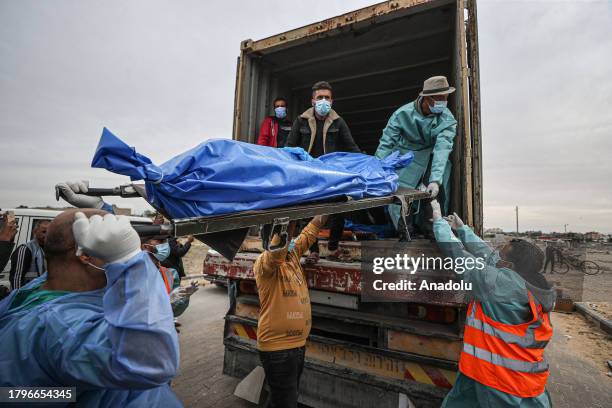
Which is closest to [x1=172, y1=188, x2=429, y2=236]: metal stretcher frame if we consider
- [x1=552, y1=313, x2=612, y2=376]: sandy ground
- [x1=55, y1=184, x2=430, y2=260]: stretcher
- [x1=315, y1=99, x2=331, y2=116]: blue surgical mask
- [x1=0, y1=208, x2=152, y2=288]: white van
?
[x1=55, y1=184, x2=430, y2=260]: stretcher

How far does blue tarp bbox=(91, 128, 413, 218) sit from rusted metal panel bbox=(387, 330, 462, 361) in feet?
3.70

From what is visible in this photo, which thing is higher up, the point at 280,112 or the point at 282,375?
the point at 280,112

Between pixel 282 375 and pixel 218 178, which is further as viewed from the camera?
pixel 282 375

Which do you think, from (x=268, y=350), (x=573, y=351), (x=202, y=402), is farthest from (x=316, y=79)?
(x=573, y=351)

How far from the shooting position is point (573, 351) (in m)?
4.75

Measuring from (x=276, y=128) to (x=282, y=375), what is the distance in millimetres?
2724

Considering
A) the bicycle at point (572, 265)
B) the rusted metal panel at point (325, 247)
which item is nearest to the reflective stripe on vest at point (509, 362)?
the rusted metal panel at point (325, 247)

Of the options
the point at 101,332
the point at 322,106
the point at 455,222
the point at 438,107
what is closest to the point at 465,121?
the point at 438,107

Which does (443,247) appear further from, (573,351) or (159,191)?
(573,351)

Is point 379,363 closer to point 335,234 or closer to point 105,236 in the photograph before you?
point 335,234

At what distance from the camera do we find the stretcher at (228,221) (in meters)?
1.17

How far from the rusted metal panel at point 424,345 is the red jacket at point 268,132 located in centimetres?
248

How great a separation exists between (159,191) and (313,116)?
2.24 m

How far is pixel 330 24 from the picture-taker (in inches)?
128
